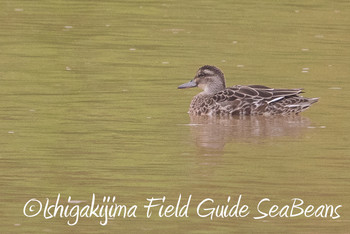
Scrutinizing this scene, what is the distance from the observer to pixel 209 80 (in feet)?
70.5

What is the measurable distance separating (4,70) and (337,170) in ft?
28.6

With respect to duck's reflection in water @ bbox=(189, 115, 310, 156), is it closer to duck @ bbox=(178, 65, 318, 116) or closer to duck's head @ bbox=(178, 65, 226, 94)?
duck @ bbox=(178, 65, 318, 116)

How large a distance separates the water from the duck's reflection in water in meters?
0.03

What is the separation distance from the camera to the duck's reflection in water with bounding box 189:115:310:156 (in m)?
18.1

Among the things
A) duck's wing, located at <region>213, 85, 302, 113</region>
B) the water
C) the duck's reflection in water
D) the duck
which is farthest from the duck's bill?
the duck's reflection in water

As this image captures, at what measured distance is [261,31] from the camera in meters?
28.9

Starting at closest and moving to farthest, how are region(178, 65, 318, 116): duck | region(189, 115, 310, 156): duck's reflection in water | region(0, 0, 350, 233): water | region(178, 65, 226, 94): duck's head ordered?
region(0, 0, 350, 233): water
region(189, 115, 310, 156): duck's reflection in water
region(178, 65, 318, 116): duck
region(178, 65, 226, 94): duck's head

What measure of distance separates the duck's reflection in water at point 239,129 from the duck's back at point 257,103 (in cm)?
12

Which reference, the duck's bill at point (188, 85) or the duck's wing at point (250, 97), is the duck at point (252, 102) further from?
the duck's bill at point (188, 85)

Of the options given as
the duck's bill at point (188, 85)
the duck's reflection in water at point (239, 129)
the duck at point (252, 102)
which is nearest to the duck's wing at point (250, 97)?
Answer: the duck at point (252, 102)

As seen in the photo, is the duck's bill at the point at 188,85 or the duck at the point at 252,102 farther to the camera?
the duck's bill at the point at 188,85

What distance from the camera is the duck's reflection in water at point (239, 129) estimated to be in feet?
59.2

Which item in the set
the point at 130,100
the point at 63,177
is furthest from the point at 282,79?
the point at 63,177

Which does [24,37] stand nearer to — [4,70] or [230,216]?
[4,70]
